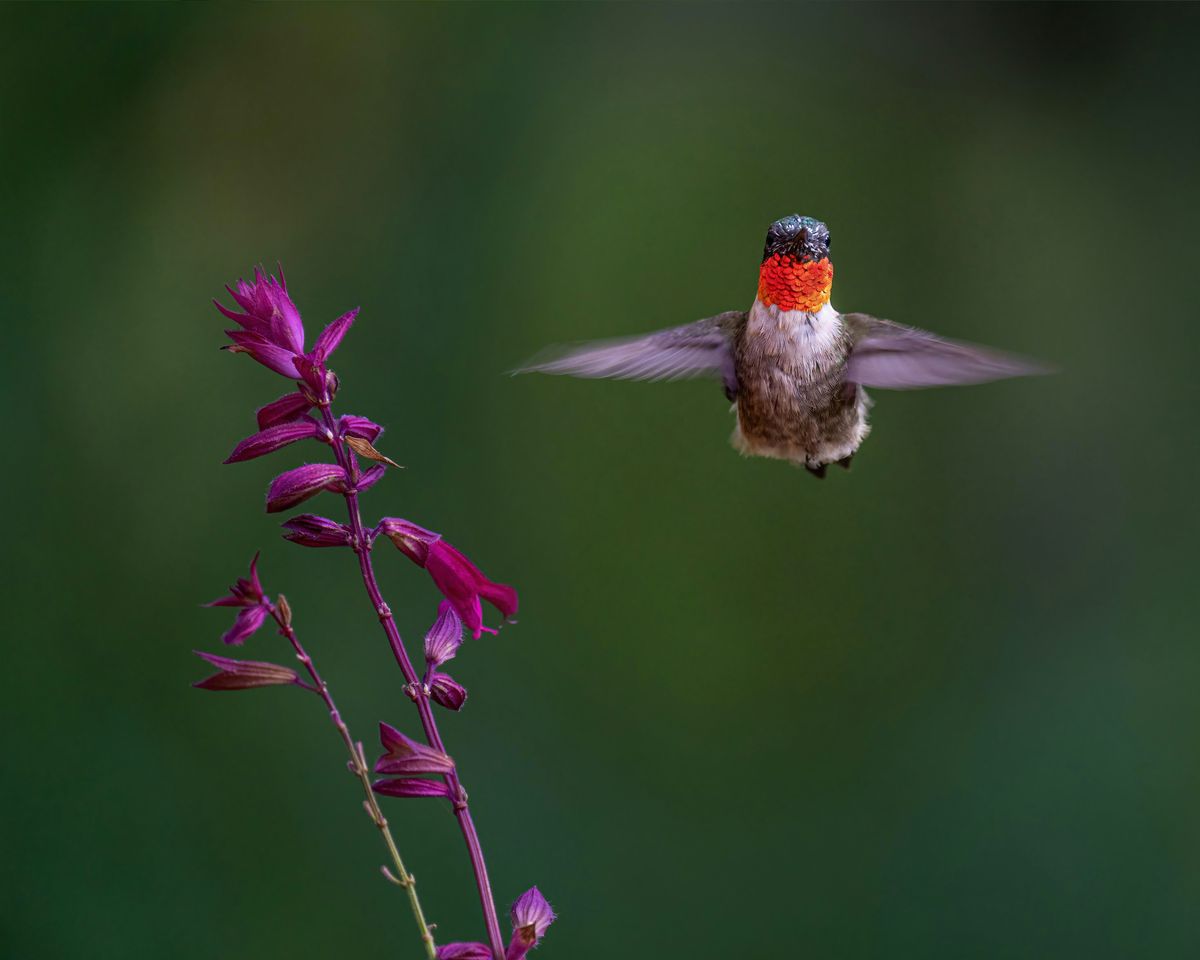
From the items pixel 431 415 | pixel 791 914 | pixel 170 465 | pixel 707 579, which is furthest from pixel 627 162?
pixel 791 914

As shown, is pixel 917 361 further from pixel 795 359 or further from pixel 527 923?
pixel 527 923

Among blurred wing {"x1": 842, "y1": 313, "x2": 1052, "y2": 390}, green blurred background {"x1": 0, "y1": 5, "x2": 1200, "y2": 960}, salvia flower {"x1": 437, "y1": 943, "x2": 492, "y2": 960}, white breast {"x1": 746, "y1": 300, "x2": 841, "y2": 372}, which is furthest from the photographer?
green blurred background {"x1": 0, "y1": 5, "x2": 1200, "y2": 960}

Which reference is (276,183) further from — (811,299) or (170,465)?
(811,299)

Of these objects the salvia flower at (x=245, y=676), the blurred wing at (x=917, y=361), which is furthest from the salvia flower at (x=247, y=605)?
the blurred wing at (x=917, y=361)

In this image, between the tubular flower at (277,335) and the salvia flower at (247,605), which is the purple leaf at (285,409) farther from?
the salvia flower at (247,605)

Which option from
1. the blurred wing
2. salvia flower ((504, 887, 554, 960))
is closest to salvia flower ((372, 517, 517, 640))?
salvia flower ((504, 887, 554, 960))

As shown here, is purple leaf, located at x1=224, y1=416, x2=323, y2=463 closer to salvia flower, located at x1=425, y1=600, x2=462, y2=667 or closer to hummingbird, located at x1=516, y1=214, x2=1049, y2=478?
salvia flower, located at x1=425, y1=600, x2=462, y2=667
